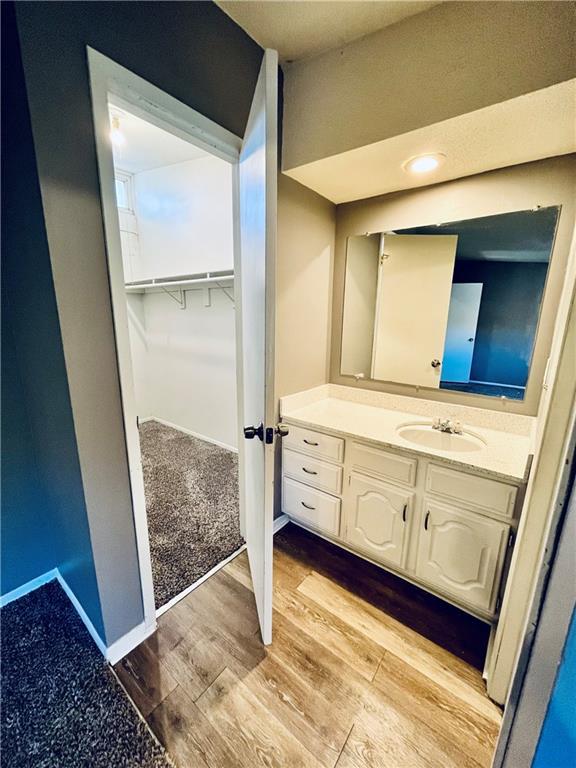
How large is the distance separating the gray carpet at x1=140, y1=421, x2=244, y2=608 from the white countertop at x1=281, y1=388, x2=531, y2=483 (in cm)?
89

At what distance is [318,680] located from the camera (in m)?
1.17

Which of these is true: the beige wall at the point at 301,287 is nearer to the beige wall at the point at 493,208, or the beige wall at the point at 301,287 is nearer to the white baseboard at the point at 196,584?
the beige wall at the point at 493,208

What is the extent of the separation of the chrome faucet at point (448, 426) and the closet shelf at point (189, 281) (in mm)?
1895

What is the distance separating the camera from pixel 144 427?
3668 mm

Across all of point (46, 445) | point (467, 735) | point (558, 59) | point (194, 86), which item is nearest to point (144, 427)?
point (46, 445)

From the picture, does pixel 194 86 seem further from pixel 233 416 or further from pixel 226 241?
pixel 233 416

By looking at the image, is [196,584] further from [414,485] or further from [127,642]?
[414,485]

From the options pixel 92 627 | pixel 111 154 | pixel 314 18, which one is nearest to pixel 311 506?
pixel 92 627

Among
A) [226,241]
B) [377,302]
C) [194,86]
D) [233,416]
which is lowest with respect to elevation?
[233,416]

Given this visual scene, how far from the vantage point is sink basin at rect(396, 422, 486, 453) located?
1568mm

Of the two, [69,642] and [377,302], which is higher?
[377,302]

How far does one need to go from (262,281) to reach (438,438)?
1303 mm

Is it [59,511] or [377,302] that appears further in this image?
[377,302]

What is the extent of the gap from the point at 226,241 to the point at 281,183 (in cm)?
112
